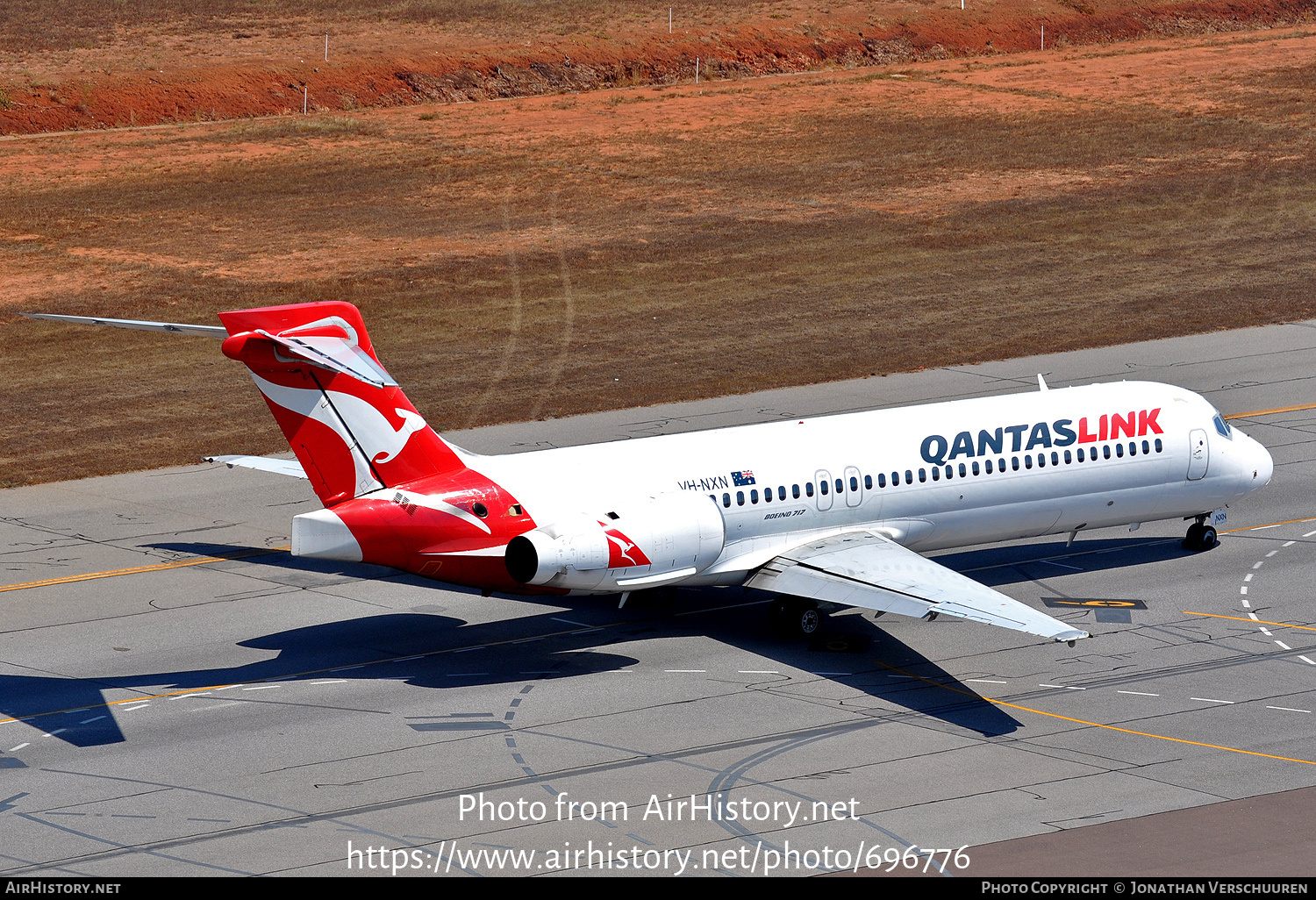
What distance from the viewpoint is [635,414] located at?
4425cm

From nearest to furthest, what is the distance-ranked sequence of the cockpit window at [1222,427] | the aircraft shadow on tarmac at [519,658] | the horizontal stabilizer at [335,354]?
the aircraft shadow on tarmac at [519,658]
the horizontal stabilizer at [335,354]
the cockpit window at [1222,427]

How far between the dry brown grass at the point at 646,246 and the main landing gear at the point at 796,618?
1650 centimetres

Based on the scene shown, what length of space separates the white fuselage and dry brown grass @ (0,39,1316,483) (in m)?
15.1

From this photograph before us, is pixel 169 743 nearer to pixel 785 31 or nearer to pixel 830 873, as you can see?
pixel 830 873

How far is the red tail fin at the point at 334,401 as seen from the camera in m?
26.5

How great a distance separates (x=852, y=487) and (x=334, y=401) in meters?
9.49

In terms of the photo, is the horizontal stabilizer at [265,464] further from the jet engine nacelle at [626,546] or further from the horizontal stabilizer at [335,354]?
the jet engine nacelle at [626,546]

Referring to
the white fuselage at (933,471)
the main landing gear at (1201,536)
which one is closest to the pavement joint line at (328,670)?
the white fuselage at (933,471)

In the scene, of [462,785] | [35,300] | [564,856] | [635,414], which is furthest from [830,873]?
[35,300]

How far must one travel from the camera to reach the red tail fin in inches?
1043

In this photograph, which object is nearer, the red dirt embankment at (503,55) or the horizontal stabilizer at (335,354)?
the horizontal stabilizer at (335,354)

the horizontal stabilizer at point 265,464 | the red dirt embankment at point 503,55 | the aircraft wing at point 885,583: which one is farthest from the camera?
the red dirt embankment at point 503,55

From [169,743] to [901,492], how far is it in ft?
44.6

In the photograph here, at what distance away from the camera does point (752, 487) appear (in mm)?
29453
